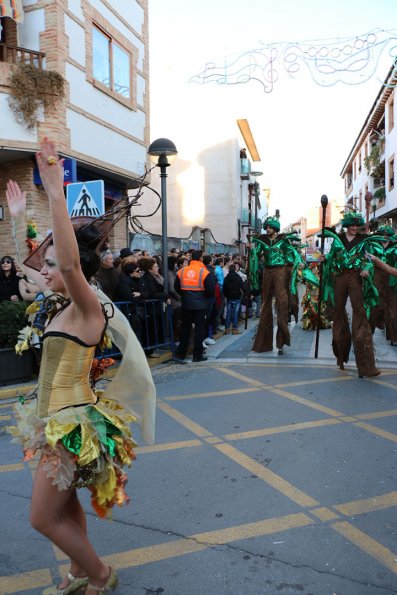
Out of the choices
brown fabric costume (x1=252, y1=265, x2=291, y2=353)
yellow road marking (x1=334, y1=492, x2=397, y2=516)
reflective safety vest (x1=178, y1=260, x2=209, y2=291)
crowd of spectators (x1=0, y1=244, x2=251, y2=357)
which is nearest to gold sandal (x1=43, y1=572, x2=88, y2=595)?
yellow road marking (x1=334, y1=492, x2=397, y2=516)

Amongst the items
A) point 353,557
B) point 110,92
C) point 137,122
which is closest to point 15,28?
point 110,92

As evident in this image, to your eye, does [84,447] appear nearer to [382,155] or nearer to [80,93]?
[80,93]

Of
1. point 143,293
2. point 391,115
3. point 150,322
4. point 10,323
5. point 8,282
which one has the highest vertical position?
point 391,115

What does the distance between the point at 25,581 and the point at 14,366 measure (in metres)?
4.34

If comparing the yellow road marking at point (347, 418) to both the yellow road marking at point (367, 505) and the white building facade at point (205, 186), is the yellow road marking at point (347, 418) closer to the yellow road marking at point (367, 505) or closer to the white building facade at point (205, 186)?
the yellow road marking at point (367, 505)

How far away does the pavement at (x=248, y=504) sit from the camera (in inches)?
105

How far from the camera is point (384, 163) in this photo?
31.8m

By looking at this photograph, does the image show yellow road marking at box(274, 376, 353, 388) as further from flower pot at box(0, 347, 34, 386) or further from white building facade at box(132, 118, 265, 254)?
white building facade at box(132, 118, 265, 254)

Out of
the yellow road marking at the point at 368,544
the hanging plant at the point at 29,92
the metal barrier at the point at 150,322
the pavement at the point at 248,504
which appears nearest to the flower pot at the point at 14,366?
the pavement at the point at 248,504

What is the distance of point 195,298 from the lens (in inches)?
326

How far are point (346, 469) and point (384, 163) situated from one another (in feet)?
102

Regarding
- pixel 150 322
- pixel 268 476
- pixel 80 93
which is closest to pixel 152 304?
pixel 150 322

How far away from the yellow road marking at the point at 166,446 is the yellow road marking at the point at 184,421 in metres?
0.20

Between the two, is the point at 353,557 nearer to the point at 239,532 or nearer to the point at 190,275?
the point at 239,532
